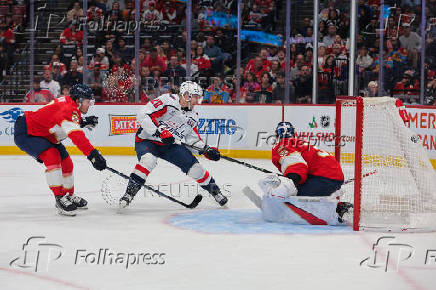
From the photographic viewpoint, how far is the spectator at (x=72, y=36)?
37.4ft

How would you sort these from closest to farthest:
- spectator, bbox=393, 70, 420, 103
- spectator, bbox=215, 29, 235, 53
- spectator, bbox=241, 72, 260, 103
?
spectator, bbox=393, 70, 420, 103 → spectator, bbox=241, 72, 260, 103 → spectator, bbox=215, 29, 235, 53

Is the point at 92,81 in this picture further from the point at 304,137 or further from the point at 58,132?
the point at 58,132

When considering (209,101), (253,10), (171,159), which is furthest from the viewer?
(253,10)

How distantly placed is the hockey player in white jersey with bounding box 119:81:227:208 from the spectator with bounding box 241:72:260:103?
464cm

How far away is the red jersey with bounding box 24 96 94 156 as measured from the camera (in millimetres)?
5371

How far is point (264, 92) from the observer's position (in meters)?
10.6

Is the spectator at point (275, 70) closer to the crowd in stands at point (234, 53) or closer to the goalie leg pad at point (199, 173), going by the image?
the crowd in stands at point (234, 53)

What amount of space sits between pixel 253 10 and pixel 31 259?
810 centimetres

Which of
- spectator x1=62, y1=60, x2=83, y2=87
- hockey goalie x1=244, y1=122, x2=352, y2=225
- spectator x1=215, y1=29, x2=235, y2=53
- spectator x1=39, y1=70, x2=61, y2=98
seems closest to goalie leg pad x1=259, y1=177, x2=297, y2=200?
hockey goalie x1=244, y1=122, x2=352, y2=225

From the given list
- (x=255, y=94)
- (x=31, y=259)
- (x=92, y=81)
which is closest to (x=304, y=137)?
(x=255, y=94)

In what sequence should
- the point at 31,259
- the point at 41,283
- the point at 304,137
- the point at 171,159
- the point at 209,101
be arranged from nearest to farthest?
the point at 41,283
the point at 31,259
the point at 171,159
the point at 304,137
the point at 209,101

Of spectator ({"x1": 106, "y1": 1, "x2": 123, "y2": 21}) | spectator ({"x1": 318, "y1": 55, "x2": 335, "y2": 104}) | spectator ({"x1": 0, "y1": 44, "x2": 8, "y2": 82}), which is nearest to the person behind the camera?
spectator ({"x1": 318, "y1": 55, "x2": 335, "y2": 104})

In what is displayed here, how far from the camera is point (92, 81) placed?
11047mm

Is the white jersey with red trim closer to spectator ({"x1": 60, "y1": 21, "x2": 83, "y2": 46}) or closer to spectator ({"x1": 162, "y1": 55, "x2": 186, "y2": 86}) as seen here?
spectator ({"x1": 162, "y1": 55, "x2": 186, "y2": 86})
